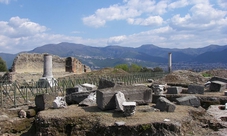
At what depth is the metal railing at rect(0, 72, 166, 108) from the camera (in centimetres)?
1322

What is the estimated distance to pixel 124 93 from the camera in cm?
955

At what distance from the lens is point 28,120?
403 inches

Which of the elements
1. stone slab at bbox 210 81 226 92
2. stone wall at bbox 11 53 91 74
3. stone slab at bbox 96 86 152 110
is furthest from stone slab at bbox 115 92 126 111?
stone wall at bbox 11 53 91 74

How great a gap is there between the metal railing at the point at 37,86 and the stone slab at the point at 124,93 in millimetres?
4769

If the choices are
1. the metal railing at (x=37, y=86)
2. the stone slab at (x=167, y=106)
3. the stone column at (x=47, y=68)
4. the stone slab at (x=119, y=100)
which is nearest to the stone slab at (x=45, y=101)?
the metal railing at (x=37, y=86)

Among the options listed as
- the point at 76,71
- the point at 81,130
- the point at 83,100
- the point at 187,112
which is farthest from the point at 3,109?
the point at 76,71

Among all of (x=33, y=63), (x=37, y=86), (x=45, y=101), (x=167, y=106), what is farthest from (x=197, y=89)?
(x=33, y=63)

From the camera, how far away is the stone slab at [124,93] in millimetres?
9086

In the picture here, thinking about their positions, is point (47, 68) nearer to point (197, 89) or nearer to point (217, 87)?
point (197, 89)

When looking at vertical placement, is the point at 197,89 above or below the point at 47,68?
below

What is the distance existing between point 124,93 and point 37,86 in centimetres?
811

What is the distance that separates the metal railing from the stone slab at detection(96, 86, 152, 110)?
15.6 feet

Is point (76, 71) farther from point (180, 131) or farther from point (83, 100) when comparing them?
point (180, 131)

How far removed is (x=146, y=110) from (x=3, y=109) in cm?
631
